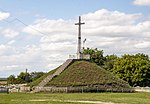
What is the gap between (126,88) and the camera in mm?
81688

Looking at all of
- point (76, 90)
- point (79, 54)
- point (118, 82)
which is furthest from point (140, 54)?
point (76, 90)

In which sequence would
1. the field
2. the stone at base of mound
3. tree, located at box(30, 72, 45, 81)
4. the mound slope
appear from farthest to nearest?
tree, located at box(30, 72, 45, 81), the mound slope, the stone at base of mound, the field

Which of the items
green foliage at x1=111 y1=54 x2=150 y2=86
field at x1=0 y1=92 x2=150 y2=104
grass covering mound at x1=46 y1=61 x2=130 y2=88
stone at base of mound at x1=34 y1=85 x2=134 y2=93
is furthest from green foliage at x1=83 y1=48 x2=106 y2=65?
field at x1=0 y1=92 x2=150 y2=104

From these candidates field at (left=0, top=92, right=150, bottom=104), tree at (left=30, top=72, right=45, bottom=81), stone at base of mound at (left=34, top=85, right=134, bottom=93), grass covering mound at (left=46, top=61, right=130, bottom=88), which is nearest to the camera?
field at (left=0, top=92, right=150, bottom=104)

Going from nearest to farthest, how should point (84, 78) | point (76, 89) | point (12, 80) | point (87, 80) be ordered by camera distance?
point (76, 89), point (87, 80), point (84, 78), point (12, 80)

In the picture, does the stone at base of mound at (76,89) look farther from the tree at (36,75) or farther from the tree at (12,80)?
the tree at (36,75)

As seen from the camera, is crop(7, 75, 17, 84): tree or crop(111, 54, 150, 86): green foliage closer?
crop(111, 54, 150, 86): green foliage

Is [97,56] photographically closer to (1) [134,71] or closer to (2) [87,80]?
(1) [134,71]

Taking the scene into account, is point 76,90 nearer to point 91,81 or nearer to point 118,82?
point 91,81

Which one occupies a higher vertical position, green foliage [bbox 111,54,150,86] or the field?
green foliage [bbox 111,54,150,86]

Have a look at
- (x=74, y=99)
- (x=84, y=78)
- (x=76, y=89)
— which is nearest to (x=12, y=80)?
(x=84, y=78)

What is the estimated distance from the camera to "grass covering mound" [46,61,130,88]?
258 ft

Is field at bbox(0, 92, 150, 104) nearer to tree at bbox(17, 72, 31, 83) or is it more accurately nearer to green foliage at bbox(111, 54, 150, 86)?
green foliage at bbox(111, 54, 150, 86)

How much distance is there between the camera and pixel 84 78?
8100cm
